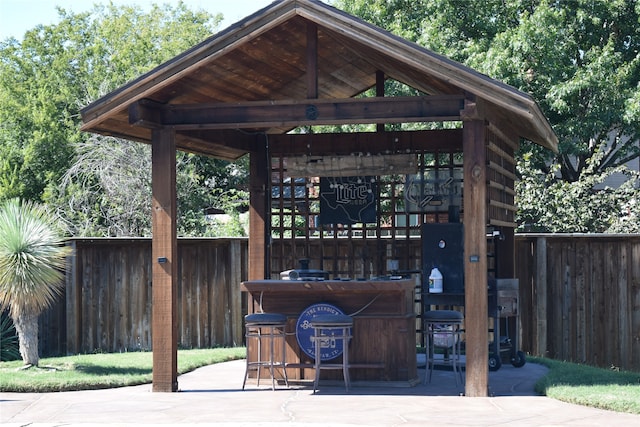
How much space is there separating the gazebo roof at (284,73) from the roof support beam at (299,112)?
0.30ft

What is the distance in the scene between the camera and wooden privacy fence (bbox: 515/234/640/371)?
534 inches

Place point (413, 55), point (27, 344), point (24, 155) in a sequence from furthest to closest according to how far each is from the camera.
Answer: point (24, 155), point (27, 344), point (413, 55)

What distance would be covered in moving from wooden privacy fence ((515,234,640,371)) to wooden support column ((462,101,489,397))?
431cm

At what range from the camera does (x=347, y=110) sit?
33.6ft

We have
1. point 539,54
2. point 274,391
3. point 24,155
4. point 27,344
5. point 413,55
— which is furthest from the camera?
point 24,155

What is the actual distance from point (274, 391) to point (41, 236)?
3943 millimetres

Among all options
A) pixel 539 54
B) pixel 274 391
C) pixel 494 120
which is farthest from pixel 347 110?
pixel 539 54

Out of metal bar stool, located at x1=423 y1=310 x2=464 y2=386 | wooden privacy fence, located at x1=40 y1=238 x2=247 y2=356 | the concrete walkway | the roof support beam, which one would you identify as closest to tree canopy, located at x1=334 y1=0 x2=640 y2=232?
wooden privacy fence, located at x1=40 y1=238 x2=247 y2=356

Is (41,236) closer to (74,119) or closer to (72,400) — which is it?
(72,400)

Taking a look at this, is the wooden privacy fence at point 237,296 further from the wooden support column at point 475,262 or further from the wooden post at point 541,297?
the wooden support column at point 475,262

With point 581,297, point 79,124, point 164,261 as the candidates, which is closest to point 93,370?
point 164,261

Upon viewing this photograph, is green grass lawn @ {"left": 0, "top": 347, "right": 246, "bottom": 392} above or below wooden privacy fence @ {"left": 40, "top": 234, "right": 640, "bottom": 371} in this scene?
below

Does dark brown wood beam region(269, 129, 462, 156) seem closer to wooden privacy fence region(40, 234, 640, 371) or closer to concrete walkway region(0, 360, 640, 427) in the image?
wooden privacy fence region(40, 234, 640, 371)

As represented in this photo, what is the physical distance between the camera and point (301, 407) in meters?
9.29
